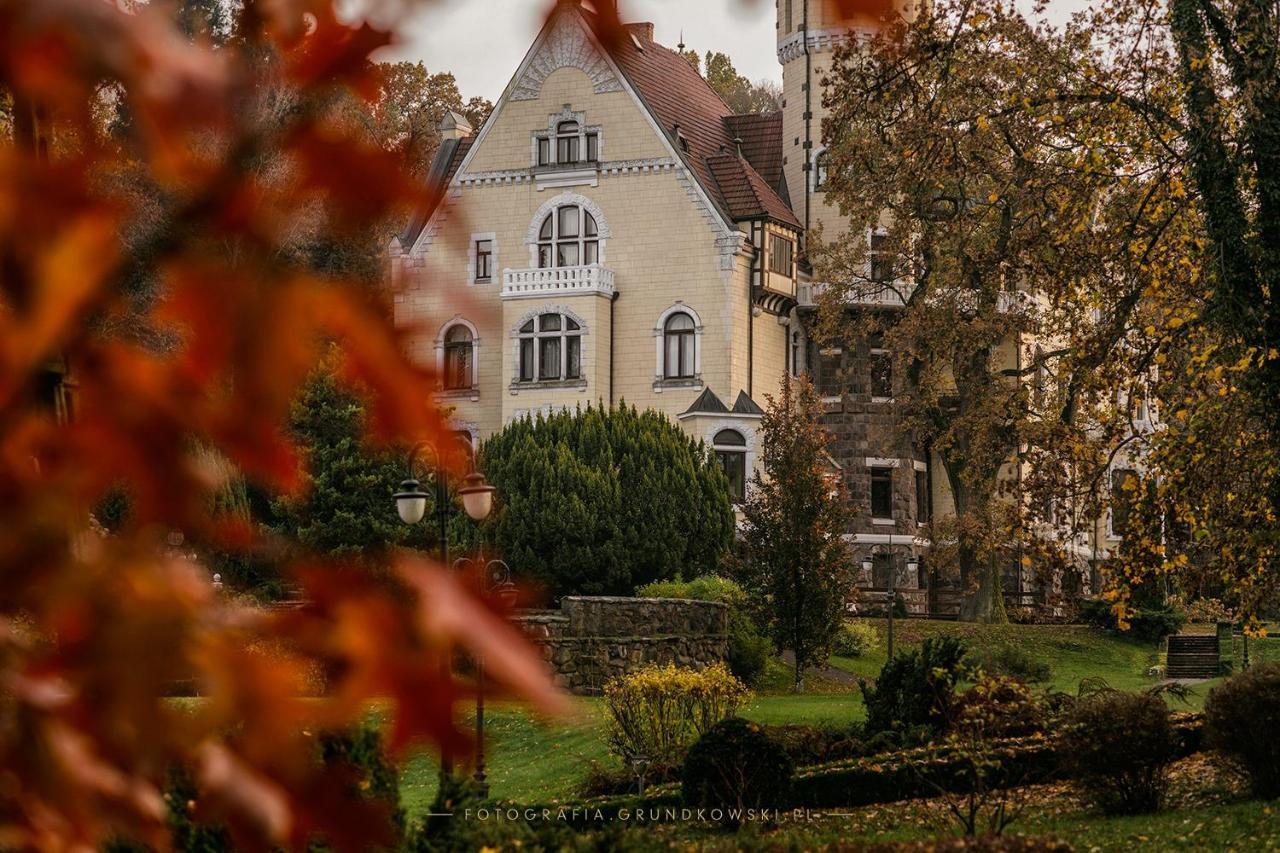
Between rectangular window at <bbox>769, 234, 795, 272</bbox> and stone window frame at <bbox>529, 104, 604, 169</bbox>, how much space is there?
5076mm

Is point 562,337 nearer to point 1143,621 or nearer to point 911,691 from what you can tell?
point 1143,621

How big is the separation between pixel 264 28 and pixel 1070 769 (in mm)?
15733

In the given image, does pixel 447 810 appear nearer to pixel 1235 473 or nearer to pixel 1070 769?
pixel 1070 769

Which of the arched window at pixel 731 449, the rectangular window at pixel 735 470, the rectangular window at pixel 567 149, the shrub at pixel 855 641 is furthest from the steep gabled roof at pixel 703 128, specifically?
the shrub at pixel 855 641

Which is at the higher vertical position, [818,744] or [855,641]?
[855,641]

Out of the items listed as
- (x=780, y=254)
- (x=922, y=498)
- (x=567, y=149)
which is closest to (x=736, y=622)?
(x=780, y=254)

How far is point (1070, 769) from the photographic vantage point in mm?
16188

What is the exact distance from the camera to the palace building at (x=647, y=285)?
4147 centimetres

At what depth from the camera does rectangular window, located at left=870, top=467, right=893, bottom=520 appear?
145ft

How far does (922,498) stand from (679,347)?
28.5ft

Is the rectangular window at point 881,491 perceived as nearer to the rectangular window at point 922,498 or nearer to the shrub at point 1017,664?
the rectangular window at point 922,498

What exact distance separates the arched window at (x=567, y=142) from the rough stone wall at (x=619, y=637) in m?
16.0

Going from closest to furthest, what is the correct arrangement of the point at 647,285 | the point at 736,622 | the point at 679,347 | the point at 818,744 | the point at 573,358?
the point at 818,744 < the point at 736,622 < the point at 573,358 < the point at 679,347 < the point at 647,285

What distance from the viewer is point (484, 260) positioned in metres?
43.2
